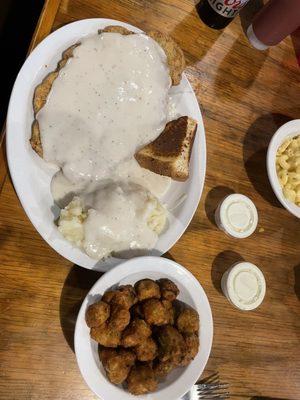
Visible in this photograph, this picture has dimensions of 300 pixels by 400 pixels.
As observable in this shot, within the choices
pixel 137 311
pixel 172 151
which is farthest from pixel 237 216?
pixel 137 311

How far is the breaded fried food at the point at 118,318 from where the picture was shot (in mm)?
1687

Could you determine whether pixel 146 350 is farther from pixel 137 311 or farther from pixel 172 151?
pixel 172 151

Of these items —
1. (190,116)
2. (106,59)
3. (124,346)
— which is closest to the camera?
(124,346)

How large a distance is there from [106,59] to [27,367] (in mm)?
1384

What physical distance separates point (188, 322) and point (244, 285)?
45 centimetres

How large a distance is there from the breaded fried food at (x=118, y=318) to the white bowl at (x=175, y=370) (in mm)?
98

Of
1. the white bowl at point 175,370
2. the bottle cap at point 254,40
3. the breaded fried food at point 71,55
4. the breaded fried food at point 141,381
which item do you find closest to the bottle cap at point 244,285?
the white bowl at point 175,370

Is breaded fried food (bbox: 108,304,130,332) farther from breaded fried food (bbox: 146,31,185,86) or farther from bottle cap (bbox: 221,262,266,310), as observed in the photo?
breaded fried food (bbox: 146,31,185,86)

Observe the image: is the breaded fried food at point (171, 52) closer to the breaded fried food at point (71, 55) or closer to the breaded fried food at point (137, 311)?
the breaded fried food at point (71, 55)

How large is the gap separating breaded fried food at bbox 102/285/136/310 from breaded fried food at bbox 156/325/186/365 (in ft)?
0.62

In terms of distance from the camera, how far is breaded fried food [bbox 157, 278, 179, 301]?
71.1 inches

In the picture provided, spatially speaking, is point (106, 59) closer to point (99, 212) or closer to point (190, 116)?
point (190, 116)

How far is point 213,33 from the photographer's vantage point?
2334 millimetres

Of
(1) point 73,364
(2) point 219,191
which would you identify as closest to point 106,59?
(2) point 219,191
